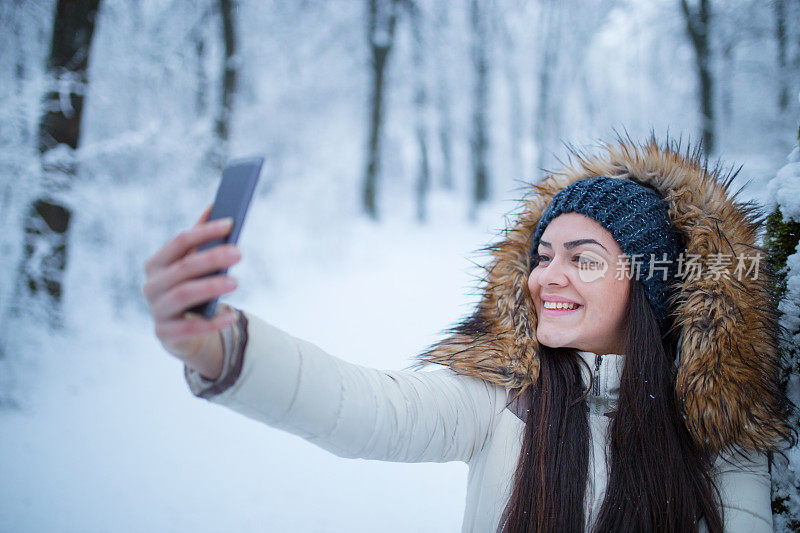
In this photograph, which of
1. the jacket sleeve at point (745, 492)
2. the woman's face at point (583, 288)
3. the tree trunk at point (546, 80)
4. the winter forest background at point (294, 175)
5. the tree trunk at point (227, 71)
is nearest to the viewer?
the jacket sleeve at point (745, 492)

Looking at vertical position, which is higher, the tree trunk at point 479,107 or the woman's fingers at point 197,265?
the tree trunk at point 479,107

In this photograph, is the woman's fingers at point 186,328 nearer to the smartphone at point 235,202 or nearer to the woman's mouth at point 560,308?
the smartphone at point 235,202

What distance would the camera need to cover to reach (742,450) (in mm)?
1309

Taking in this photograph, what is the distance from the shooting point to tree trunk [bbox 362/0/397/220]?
7.48 m

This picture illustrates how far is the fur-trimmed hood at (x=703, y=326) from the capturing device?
128 cm

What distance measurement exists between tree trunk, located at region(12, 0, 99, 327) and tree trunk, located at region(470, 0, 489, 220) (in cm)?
563

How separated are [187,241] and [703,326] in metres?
1.38

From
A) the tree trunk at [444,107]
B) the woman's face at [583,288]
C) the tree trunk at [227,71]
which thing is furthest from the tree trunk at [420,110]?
the woman's face at [583,288]

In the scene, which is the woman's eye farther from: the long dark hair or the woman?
the long dark hair

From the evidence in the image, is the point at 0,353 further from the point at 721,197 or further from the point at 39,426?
the point at 721,197

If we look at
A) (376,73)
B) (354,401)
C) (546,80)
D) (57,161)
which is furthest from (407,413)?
(546,80)

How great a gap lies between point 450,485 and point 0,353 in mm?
3606

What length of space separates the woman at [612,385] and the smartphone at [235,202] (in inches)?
13.1

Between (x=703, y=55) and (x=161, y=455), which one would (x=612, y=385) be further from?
(x=703, y=55)
